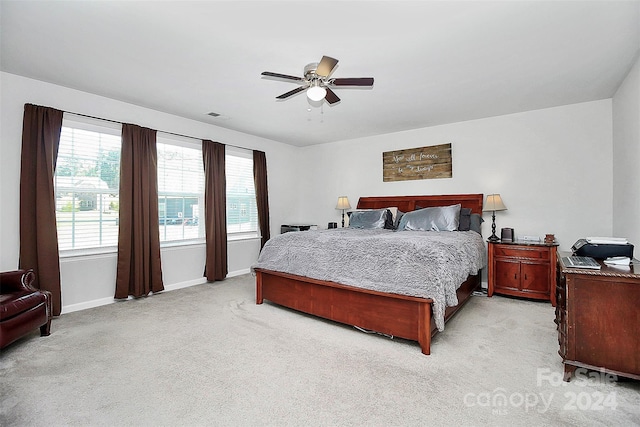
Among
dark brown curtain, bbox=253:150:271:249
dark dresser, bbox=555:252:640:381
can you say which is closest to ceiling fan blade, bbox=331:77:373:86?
dark dresser, bbox=555:252:640:381

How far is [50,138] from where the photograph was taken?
10.9 ft

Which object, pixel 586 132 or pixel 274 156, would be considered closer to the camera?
pixel 586 132

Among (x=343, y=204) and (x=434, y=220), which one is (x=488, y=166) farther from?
(x=343, y=204)

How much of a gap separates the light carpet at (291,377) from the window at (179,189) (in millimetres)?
1711

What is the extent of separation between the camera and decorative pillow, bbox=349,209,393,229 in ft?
15.3

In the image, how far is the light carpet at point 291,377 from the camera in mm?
1718

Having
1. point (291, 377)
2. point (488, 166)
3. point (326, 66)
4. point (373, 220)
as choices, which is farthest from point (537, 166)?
point (291, 377)

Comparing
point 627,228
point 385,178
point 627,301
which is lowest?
point 627,301

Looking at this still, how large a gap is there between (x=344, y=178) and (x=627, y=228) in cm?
412

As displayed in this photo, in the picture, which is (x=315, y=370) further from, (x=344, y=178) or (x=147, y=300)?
(x=344, y=178)

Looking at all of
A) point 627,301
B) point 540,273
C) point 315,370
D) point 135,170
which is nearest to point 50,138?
point 135,170

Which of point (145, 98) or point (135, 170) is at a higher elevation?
point (145, 98)

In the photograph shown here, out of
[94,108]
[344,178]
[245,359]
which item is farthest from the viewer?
[344,178]

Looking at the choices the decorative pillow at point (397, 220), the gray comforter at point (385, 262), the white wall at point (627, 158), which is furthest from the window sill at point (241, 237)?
the white wall at point (627, 158)
